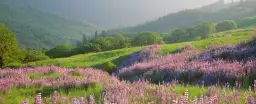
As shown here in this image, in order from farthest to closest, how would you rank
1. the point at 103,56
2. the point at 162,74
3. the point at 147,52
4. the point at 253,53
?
the point at 103,56, the point at 147,52, the point at 162,74, the point at 253,53

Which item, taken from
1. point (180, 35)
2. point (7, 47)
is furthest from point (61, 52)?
point (180, 35)

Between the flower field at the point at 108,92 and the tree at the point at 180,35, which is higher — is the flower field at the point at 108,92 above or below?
above

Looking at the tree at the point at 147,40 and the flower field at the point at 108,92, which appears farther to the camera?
the tree at the point at 147,40

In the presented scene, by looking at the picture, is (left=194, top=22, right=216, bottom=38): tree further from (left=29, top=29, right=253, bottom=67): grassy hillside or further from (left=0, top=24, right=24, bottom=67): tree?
(left=29, top=29, right=253, bottom=67): grassy hillside

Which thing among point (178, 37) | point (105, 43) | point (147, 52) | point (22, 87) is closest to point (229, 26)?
point (178, 37)

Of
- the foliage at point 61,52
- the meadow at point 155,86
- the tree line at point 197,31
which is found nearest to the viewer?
the meadow at point 155,86

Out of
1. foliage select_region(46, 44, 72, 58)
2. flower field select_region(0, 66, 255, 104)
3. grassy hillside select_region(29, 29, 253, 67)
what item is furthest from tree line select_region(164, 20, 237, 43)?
flower field select_region(0, 66, 255, 104)

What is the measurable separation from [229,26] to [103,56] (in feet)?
367

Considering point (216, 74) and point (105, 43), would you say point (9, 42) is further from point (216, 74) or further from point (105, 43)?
point (216, 74)

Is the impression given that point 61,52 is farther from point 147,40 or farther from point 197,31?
point 197,31

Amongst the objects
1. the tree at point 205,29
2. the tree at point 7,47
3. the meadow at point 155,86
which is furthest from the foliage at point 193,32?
the meadow at point 155,86

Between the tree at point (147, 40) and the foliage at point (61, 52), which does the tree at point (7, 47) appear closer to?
the foliage at point (61, 52)

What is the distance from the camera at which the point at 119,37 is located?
110875 millimetres

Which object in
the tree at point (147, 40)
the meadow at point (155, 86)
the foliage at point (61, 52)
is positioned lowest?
the foliage at point (61, 52)
